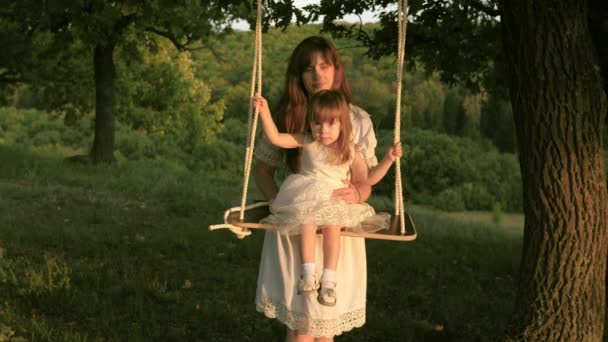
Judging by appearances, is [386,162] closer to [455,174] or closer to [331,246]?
[331,246]

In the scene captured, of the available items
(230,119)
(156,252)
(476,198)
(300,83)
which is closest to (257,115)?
(300,83)

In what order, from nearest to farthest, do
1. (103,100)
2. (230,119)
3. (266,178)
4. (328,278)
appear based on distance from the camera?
(328,278), (266,178), (103,100), (230,119)

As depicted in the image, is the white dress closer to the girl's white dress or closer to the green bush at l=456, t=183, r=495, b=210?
the girl's white dress

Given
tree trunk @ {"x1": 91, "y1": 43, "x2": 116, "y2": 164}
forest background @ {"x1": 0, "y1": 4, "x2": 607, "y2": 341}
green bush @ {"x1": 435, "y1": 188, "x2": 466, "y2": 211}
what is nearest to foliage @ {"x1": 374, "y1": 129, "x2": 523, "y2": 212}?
green bush @ {"x1": 435, "y1": 188, "x2": 466, "y2": 211}

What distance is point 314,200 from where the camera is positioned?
3.39 metres

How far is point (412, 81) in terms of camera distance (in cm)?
4234

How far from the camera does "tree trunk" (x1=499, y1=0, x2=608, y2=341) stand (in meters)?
4.20

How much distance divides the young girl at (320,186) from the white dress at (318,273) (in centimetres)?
14

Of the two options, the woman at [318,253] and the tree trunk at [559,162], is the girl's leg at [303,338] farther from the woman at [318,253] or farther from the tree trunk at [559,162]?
the tree trunk at [559,162]

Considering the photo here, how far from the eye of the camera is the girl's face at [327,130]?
335 centimetres

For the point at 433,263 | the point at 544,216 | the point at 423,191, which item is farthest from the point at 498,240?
the point at 423,191

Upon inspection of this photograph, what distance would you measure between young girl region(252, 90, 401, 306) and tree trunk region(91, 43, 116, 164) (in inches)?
526

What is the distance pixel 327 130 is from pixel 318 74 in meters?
0.30

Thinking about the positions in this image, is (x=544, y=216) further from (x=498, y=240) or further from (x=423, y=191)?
(x=423, y=191)
